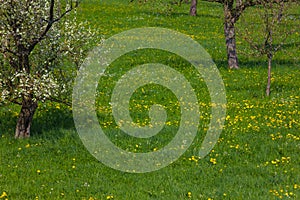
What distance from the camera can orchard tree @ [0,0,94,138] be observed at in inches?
542

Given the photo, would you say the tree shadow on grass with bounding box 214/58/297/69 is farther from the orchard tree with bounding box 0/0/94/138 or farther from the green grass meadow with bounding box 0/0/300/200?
the orchard tree with bounding box 0/0/94/138

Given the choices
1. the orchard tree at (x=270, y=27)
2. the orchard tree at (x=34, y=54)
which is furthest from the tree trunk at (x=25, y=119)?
the orchard tree at (x=270, y=27)

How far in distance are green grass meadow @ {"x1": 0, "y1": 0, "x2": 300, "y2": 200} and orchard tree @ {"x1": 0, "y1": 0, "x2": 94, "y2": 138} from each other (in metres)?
1.30

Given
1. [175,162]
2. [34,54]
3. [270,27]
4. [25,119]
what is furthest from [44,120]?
[270,27]

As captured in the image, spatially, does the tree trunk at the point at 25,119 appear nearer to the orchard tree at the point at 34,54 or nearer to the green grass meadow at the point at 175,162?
the orchard tree at the point at 34,54

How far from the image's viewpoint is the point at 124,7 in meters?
50.6

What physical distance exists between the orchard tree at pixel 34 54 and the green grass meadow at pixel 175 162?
51.0 inches

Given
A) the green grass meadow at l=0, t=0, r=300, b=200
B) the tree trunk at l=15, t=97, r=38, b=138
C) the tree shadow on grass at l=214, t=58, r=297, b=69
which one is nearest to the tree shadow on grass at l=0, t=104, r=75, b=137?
the green grass meadow at l=0, t=0, r=300, b=200

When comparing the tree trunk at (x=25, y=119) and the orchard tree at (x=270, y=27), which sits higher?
the orchard tree at (x=270, y=27)

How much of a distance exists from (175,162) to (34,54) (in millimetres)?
5509

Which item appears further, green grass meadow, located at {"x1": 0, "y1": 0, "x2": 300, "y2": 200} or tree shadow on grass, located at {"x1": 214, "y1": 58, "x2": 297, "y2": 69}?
tree shadow on grass, located at {"x1": 214, "y1": 58, "x2": 297, "y2": 69}

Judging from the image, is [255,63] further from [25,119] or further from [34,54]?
[25,119]

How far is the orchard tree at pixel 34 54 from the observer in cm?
1377

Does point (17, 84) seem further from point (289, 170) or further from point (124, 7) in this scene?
point (124, 7)
